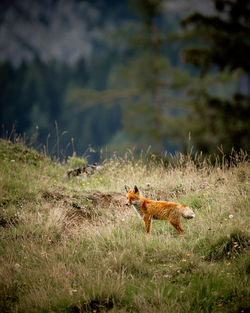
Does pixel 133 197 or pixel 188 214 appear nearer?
pixel 188 214

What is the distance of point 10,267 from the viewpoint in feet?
12.5

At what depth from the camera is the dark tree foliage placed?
1085 cm

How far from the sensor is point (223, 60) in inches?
438

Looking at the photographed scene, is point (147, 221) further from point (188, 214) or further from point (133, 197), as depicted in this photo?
point (188, 214)

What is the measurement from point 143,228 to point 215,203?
1.38 metres

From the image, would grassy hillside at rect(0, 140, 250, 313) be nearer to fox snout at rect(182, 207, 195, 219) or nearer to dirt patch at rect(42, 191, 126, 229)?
dirt patch at rect(42, 191, 126, 229)

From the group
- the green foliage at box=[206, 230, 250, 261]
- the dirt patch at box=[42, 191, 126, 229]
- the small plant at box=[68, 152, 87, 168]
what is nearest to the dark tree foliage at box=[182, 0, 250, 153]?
the small plant at box=[68, 152, 87, 168]

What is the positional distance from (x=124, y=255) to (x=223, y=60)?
31.0 ft

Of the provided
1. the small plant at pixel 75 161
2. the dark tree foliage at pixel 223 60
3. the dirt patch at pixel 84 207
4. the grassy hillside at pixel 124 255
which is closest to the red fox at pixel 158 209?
the grassy hillside at pixel 124 255

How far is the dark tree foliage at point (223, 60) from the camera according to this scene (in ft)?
35.6

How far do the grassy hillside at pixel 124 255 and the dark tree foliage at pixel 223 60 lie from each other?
4917 millimetres

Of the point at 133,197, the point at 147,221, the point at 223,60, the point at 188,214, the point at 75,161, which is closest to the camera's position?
the point at 188,214

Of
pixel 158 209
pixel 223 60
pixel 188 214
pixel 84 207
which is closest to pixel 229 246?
pixel 188 214

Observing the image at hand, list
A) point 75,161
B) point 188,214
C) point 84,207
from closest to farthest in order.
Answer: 1. point 188,214
2. point 84,207
3. point 75,161
